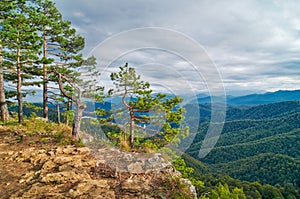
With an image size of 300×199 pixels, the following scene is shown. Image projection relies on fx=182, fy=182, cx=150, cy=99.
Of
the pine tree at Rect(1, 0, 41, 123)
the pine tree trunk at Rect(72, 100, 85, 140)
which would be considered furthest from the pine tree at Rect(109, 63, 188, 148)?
the pine tree at Rect(1, 0, 41, 123)

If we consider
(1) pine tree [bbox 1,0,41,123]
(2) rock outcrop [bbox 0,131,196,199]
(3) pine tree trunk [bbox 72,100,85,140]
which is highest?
(1) pine tree [bbox 1,0,41,123]

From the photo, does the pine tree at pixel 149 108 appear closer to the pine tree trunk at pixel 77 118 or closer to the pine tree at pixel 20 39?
the pine tree trunk at pixel 77 118

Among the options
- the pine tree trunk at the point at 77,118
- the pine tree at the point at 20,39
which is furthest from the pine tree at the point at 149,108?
the pine tree at the point at 20,39

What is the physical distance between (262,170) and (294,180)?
672 inches

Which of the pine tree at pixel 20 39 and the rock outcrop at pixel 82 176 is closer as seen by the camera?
the rock outcrop at pixel 82 176

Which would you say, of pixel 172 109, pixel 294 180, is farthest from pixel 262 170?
pixel 172 109

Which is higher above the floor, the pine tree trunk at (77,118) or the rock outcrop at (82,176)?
the pine tree trunk at (77,118)

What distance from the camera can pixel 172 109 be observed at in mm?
9336

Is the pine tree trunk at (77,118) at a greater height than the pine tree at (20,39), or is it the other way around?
the pine tree at (20,39)

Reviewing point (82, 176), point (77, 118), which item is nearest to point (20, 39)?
point (77, 118)

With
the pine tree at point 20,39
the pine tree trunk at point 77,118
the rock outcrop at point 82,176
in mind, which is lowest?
the rock outcrop at point 82,176

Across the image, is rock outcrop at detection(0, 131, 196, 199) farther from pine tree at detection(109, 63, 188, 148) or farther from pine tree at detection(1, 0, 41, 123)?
pine tree at detection(1, 0, 41, 123)

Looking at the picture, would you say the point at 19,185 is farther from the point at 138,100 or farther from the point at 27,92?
the point at 27,92

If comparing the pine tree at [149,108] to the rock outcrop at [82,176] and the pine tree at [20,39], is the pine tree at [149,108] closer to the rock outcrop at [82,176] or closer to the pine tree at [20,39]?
the rock outcrop at [82,176]
